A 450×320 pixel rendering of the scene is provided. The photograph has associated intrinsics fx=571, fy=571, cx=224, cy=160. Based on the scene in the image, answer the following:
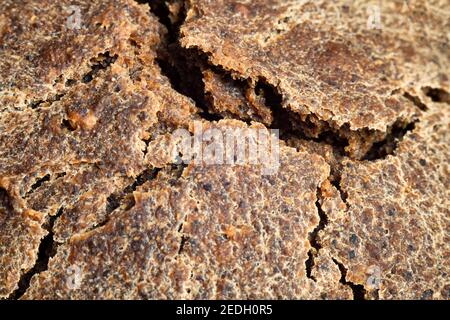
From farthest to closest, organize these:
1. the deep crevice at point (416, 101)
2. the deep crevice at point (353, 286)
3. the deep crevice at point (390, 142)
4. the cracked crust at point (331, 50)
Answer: the deep crevice at point (416, 101) → the deep crevice at point (390, 142) → the cracked crust at point (331, 50) → the deep crevice at point (353, 286)

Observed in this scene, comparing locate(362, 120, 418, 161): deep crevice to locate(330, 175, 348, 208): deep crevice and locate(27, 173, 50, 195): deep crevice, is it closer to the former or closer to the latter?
locate(330, 175, 348, 208): deep crevice

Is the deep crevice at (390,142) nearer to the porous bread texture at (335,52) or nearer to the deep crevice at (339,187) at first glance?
the porous bread texture at (335,52)

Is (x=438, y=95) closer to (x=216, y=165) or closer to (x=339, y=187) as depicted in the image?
(x=339, y=187)

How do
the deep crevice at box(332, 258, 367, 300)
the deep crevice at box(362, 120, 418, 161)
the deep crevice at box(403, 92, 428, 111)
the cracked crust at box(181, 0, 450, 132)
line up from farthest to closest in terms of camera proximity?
the deep crevice at box(403, 92, 428, 111) → the deep crevice at box(362, 120, 418, 161) → the cracked crust at box(181, 0, 450, 132) → the deep crevice at box(332, 258, 367, 300)

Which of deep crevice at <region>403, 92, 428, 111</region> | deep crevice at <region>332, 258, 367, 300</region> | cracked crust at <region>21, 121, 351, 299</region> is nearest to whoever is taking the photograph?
cracked crust at <region>21, 121, 351, 299</region>

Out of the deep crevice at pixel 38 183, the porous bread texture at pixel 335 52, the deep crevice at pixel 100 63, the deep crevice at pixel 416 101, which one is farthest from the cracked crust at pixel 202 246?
the deep crevice at pixel 416 101

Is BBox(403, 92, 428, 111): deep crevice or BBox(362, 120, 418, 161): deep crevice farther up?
BBox(403, 92, 428, 111): deep crevice

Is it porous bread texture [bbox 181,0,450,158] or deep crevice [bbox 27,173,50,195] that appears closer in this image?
deep crevice [bbox 27,173,50,195]

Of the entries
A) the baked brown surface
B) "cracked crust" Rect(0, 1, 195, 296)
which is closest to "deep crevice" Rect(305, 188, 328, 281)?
the baked brown surface
